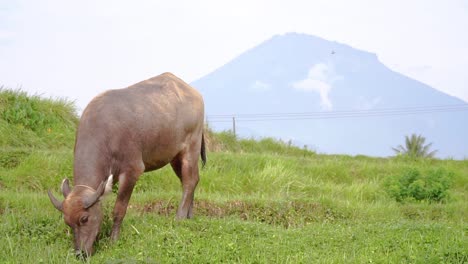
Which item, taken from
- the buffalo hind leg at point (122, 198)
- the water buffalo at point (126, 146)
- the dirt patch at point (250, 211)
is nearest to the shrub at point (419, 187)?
the dirt patch at point (250, 211)

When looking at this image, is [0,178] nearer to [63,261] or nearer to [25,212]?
[25,212]

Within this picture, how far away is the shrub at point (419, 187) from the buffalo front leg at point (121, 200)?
697cm

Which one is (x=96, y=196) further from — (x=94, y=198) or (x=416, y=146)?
(x=416, y=146)

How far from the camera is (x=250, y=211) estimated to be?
11.0m

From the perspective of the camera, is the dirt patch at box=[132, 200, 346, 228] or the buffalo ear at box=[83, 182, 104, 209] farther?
the dirt patch at box=[132, 200, 346, 228]

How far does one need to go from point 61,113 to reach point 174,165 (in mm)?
9221

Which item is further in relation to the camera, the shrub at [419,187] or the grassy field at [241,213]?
the shrub at [419,187]

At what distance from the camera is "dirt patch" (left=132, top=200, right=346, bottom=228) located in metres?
10.8

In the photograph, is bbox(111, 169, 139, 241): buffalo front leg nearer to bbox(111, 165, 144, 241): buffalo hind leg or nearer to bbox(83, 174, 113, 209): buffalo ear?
bbox(111, 165, 144, 241): buffalo hind leg

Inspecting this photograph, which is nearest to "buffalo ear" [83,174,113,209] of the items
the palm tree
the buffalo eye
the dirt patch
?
the buffalo eye

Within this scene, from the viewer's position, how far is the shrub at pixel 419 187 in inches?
511

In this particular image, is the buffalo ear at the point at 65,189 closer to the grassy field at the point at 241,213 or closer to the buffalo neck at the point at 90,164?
the buffalo neck at the point at 90,164

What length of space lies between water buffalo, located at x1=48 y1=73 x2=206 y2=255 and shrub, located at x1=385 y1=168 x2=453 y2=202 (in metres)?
5.55

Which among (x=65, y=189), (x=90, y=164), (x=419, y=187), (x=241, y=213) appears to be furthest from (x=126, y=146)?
(x=419, y=187)
